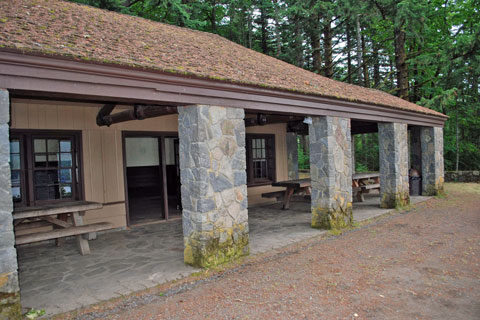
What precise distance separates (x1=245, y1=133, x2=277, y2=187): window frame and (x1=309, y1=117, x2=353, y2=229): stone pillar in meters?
3.68

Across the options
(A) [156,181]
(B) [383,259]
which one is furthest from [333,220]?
(A) [156,181]

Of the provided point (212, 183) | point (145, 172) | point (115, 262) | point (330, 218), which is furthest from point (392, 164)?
point (145, 172)

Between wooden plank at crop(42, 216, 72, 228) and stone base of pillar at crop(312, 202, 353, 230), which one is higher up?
wooden plank at crop(42, 216, 72, 228)

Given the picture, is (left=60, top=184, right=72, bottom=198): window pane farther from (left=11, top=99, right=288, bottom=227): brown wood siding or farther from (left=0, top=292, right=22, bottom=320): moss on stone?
(left=0, top=292, right=22, bottom=320): moss on stone

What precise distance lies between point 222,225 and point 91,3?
9.89 metres

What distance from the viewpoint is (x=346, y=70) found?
22.7 m

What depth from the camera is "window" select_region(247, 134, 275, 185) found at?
1069cm

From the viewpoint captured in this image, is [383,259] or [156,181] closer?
[383,259]

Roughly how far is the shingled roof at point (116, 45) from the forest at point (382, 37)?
20.1 feet

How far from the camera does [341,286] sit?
416cm

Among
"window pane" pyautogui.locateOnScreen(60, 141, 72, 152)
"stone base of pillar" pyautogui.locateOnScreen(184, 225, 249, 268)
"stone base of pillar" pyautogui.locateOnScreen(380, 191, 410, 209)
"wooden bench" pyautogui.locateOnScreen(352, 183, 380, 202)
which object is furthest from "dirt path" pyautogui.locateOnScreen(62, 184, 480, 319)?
"window pane" pyautogui.locateOnScreen(60, 141, 72, 152)

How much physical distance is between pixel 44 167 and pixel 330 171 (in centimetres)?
583

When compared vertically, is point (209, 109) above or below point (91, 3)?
below

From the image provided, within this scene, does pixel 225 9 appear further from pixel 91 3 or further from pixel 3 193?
pixel 3 193
